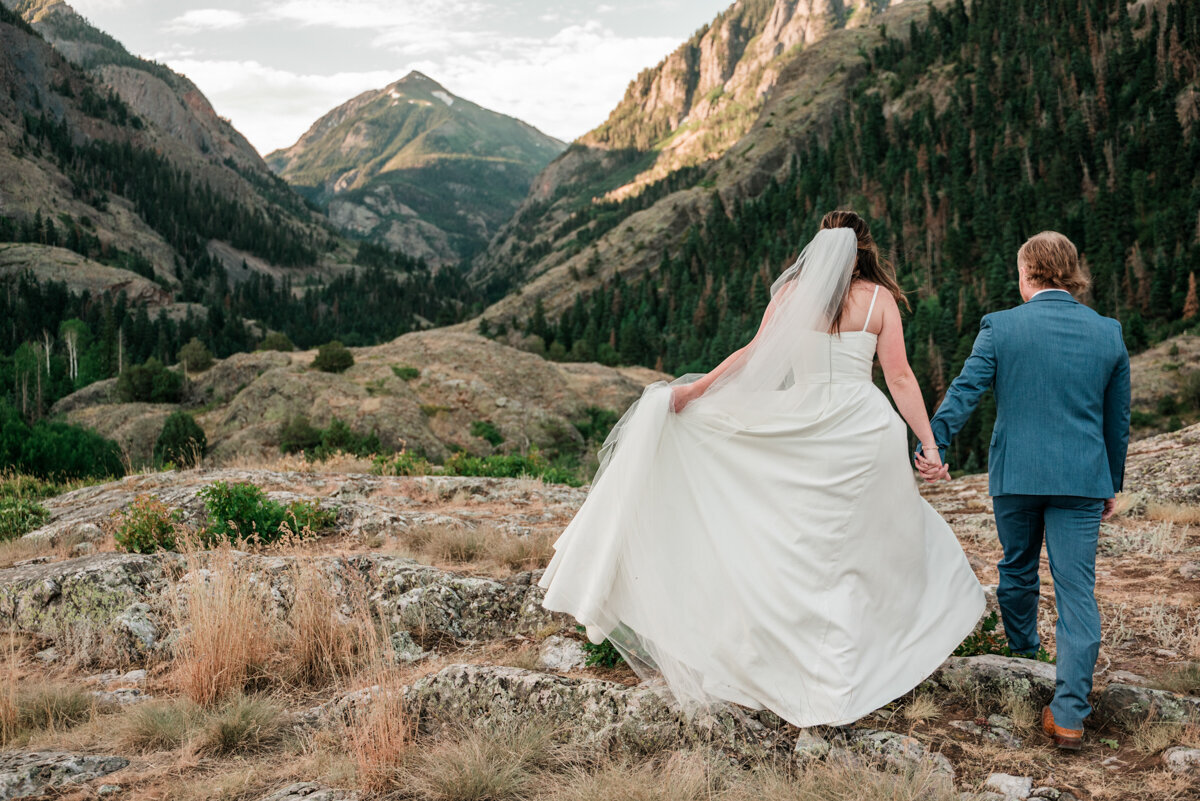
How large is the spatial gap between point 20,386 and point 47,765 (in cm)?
7961

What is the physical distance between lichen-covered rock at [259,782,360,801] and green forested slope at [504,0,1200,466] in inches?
1827

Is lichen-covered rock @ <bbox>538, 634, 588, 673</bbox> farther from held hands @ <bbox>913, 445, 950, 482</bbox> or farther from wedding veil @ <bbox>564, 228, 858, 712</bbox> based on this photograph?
held hands @ <bbox>913, 445, 950, 482</bbox>

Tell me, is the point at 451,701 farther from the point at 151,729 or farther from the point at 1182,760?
the point at 1182,760

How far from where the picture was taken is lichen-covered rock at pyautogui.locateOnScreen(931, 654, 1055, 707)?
4.04m

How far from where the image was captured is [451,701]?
437 centimetres

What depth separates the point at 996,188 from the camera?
77500 mm

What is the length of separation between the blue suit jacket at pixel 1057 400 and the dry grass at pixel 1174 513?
19.8ft

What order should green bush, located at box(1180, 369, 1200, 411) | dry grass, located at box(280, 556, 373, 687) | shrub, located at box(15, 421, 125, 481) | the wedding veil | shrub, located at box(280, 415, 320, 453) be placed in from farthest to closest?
green bush, located at box(1180, 369, 1200, 411) → shrub, located at box(280, 415, 320, 453) → shrub, located at box(15, 421, 125, 481) → dry grass, located at box(280, 556, 373, 687) → the wedding veil

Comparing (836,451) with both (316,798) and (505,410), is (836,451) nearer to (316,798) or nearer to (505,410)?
(316,798)

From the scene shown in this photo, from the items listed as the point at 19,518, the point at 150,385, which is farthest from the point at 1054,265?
the point at 150,385

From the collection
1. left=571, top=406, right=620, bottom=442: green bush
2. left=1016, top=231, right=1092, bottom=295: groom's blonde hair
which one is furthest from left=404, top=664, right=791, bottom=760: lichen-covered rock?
left=571, top=406, right=620, bottom=442: green bush

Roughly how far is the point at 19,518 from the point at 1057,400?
11313 millimetres

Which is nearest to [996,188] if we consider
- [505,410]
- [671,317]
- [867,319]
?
[671,317]

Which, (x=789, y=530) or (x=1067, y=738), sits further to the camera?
(x=789, y=530)
